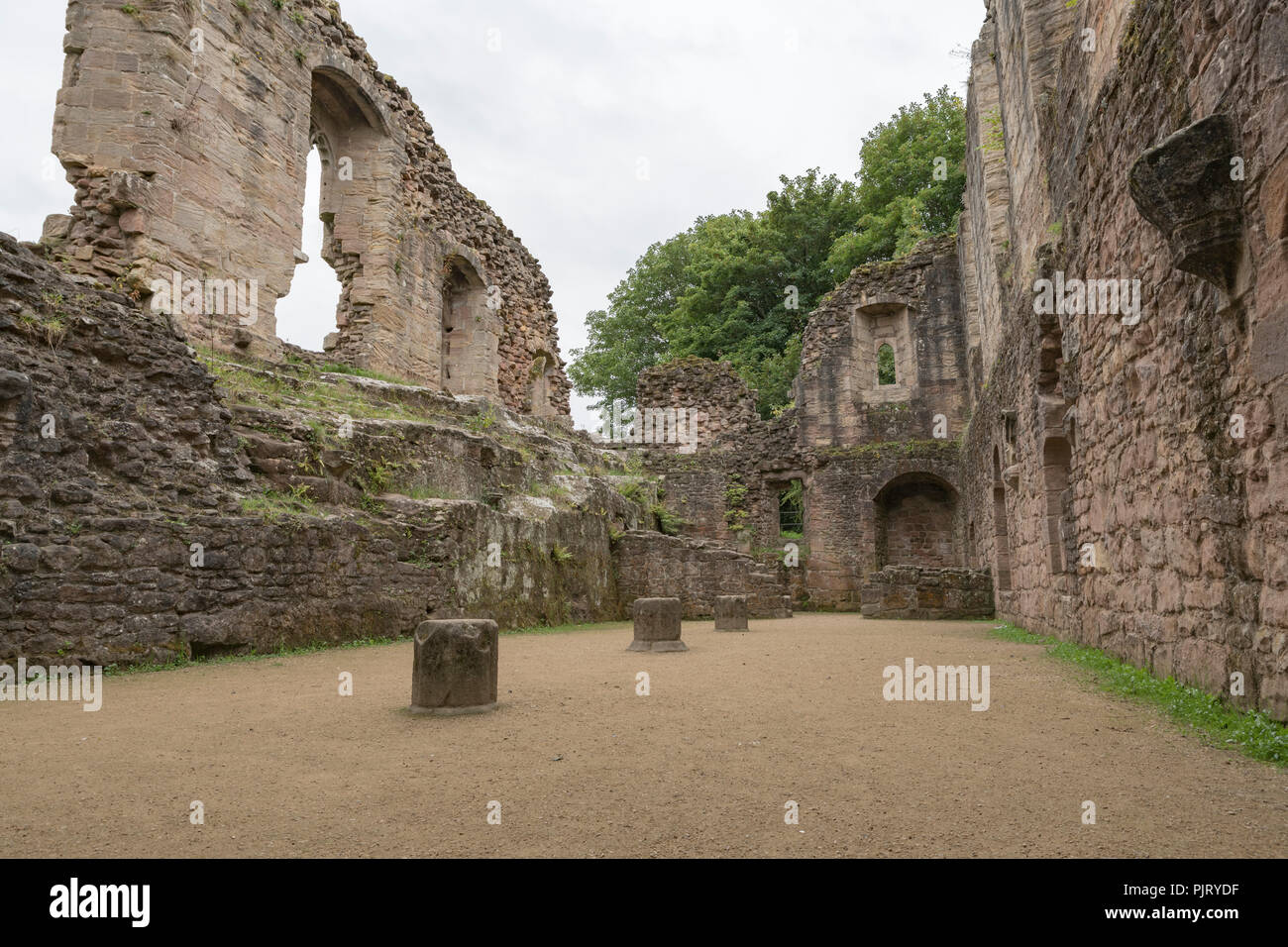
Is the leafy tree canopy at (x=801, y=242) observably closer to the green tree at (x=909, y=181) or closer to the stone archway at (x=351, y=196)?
the green tree at (x=909, y=181)

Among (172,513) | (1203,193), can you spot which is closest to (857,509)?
(172,513)

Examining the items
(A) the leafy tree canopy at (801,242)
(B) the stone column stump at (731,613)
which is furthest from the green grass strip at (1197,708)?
(A) the leafy tree canopy at (801,242)

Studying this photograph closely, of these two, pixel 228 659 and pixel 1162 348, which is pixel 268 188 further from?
pixel 1162 348

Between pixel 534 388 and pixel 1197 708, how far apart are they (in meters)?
18.1

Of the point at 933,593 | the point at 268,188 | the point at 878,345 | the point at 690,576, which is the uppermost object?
the point at 268,188

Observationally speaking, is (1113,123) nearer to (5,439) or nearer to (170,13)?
(5,439)

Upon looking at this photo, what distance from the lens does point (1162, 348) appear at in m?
4.51

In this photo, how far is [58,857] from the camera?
2.27m

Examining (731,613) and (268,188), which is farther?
(268,188)

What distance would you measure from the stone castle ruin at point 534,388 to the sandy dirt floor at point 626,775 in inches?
37.3

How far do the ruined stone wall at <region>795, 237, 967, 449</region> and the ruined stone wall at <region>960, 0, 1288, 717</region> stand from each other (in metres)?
10.7

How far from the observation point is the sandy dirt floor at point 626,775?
93.6 inches

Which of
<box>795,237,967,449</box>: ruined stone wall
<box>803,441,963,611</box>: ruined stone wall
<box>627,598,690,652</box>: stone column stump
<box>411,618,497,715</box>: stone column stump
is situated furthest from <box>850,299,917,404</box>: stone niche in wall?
<box>411,618,497,715</box>: stone column stump

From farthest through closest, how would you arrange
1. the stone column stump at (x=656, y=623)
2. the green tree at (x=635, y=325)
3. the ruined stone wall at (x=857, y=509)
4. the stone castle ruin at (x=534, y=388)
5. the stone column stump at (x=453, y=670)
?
the green tree at (x=635, y=325), the ruined stone wall at (x=857, y=509), the stone column stump at (x=656, y=623), the stone column stump at (x=453, y=670), the stone castle ruin at (x=534, y=388)
